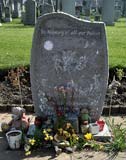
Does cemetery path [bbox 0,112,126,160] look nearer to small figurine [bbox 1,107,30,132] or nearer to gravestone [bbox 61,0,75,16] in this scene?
small figurine [bbox 1,107,30,132]

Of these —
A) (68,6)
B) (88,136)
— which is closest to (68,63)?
(88,136)

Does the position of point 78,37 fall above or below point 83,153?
above

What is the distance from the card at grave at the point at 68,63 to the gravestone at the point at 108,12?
62.5 ft

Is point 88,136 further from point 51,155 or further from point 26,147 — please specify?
point 26,147

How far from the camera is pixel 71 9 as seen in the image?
22.9m

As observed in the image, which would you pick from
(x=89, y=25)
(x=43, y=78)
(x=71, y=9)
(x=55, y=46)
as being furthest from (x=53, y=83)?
(x=71, y=9)

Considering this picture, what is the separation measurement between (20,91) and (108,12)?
18.8 metres

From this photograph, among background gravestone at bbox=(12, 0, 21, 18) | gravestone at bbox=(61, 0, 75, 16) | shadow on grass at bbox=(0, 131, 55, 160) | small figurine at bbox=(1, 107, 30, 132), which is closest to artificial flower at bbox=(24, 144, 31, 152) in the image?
shadow on grass at bbox=(0, 131, 55, 160)

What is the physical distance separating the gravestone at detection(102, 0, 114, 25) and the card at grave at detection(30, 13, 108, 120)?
751 inches

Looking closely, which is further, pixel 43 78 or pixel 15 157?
pixel 43 78

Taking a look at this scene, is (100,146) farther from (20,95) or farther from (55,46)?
(20,95)

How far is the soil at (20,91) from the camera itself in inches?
249

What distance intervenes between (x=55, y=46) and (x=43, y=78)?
47 centimetres

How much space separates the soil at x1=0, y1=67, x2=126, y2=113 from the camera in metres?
6.34
